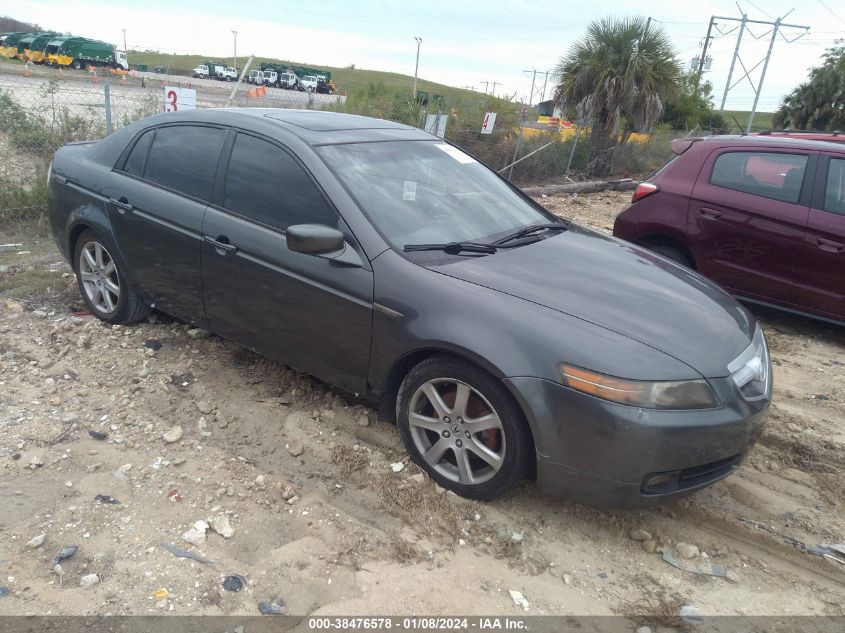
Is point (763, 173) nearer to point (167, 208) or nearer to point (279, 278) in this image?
point (279, 278)

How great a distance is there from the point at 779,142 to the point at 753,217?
0.79 m

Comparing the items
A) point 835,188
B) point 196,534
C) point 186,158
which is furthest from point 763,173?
point 196,534

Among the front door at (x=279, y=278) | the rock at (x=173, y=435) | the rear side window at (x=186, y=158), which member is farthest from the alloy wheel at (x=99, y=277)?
the rock at (x=173, y=435)

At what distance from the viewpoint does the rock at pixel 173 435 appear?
345cm

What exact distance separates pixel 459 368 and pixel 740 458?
1349mm

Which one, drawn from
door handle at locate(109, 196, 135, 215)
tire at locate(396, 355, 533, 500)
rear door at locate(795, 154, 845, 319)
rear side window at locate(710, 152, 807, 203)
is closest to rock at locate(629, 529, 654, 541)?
tire at locate(396, 355, 533, 500)

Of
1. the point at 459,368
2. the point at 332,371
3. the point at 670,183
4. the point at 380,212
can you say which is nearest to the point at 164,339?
the point at 332,371

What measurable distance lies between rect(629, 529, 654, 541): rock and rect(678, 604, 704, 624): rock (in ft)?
1.31

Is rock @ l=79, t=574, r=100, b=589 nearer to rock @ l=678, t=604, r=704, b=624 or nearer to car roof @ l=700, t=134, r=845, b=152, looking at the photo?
rock @ l=678, t=604, r=704, b=624

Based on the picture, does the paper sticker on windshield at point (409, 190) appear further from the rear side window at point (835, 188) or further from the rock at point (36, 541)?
the rear side window at point (835, 188)

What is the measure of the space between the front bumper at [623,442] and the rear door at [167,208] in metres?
2.26

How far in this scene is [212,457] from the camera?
132 inches

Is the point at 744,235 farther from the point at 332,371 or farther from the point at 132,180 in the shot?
the point at 132,180

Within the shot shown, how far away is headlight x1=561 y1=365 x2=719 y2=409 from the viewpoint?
8.54ft
